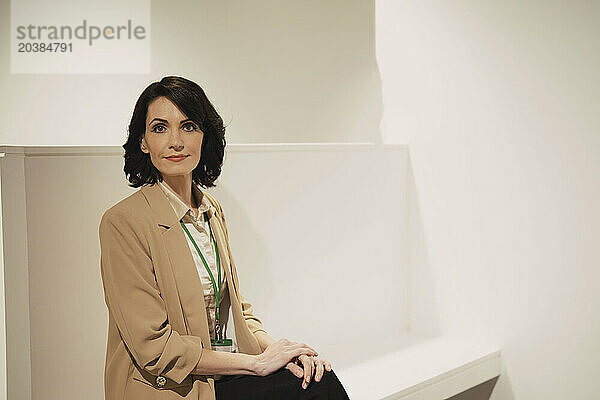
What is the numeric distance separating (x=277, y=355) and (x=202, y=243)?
310 mm

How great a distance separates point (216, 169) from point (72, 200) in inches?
15.4

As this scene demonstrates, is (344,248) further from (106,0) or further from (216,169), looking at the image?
(106,0)

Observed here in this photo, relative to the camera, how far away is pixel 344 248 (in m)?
2.77

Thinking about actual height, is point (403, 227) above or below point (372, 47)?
below

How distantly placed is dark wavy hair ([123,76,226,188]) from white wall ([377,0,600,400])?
1.28m

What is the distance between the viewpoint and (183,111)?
1729 millimetres

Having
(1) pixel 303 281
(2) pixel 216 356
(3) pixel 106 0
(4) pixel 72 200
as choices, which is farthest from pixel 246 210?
(3) pixel 106 0

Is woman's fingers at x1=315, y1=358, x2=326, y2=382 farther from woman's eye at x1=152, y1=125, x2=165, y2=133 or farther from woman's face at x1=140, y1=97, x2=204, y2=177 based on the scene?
woman's eye at x1=152, y1=125, x2=165, y2=133

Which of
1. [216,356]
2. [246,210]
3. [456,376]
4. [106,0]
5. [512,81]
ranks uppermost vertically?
[106,0]

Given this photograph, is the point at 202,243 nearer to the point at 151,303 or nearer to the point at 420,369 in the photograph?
the point at 151,303

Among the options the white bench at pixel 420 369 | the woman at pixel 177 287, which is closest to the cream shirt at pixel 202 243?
the woman at pixel 177 287

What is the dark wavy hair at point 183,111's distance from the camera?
1.73 m

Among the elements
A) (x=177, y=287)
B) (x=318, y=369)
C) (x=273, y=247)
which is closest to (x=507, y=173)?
(x=273, y=247)

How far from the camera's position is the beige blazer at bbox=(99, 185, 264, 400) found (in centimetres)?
163
